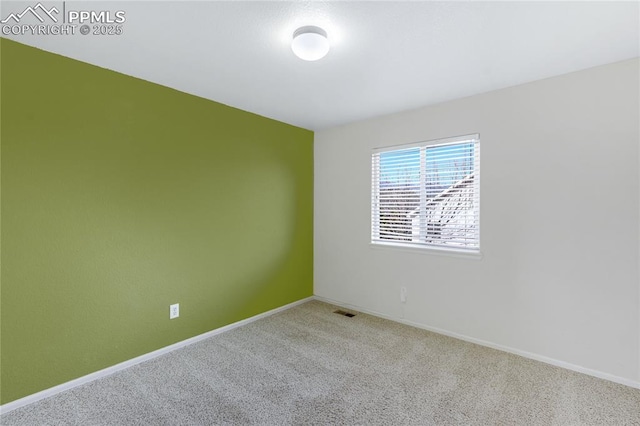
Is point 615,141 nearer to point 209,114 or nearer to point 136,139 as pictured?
point 209,114

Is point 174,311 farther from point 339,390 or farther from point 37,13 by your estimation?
point 37,13

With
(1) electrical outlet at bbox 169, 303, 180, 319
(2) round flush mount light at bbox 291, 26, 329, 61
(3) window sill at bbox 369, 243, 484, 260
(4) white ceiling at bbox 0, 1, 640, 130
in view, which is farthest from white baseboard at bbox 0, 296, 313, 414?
(2) round flush mount light at bbox 291, 26, 329, 61

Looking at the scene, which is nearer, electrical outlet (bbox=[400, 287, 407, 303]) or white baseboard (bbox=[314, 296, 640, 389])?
white baseboard (bbox=[314, 296, 640, 389])

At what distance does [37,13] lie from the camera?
5.55ft

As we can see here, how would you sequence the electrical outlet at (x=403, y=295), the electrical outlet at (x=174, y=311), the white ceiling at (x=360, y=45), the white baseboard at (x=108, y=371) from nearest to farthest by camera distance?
the white ceiling at (x=360, y=45), the white baseboard at (x=108, y=371), the electrical outlet at (x=174, y=311), the electrical outlet at (x=403, y=295)

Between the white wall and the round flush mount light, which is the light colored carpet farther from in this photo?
the round flush mount light

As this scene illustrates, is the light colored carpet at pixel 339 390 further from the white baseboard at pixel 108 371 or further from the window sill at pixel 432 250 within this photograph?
the window sill at pixel 432 250

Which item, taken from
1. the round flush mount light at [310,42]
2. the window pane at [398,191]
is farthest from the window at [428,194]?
the round flush mount light at [310,42]

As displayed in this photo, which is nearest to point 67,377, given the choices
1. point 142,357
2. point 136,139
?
point 142,357

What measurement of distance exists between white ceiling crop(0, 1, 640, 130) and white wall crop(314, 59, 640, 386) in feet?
0.88

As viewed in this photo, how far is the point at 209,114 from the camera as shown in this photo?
2.95 meters

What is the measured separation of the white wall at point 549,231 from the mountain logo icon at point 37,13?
9.54 ft

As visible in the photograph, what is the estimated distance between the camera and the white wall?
2.15m

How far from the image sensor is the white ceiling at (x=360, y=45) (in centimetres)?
161
